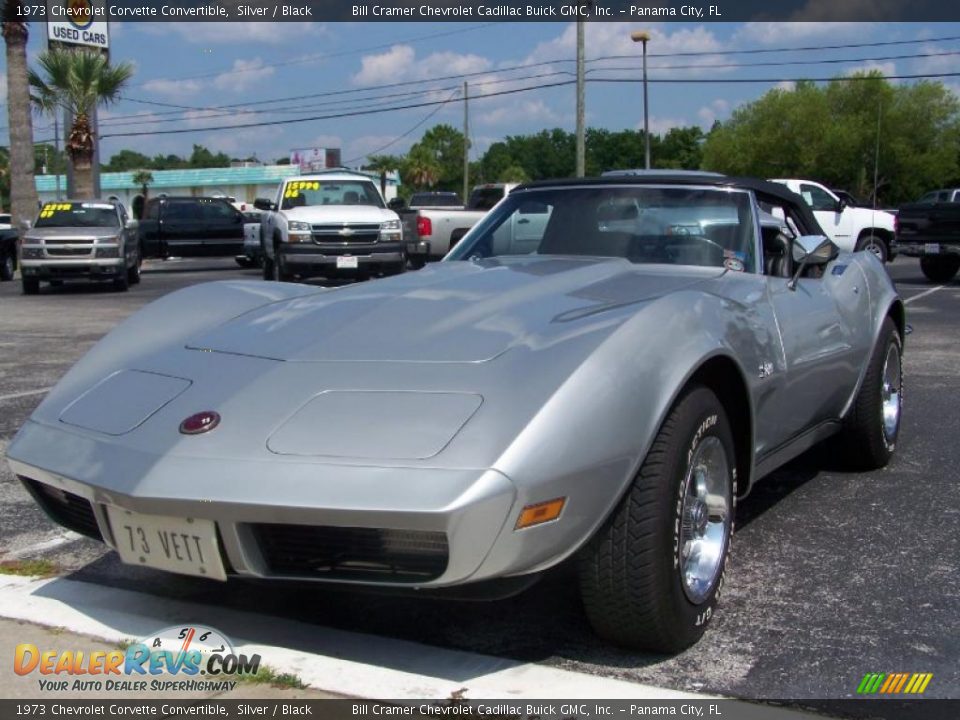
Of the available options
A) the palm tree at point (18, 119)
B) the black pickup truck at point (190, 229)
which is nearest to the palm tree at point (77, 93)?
the palm tree at point (18, 119)

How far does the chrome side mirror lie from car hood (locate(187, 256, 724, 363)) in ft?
1.50

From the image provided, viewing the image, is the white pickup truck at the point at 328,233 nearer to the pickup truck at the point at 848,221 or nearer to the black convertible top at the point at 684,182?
the pickup truck at the point at 848,221

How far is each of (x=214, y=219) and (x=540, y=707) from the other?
908 inches

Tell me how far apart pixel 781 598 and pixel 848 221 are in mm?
18694

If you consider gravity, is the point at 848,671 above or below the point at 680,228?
below

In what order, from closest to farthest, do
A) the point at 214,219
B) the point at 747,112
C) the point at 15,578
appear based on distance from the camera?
the point at 15,578
the point at 214,219
the point at 747,112

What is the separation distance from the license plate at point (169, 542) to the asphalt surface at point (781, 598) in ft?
0.52

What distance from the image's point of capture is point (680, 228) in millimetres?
4480

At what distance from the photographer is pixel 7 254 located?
21.7 metres

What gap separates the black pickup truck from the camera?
24266mm

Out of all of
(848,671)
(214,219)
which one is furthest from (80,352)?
(214,219)

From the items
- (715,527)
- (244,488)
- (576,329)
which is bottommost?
(715,527)

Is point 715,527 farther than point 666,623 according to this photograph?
Yes

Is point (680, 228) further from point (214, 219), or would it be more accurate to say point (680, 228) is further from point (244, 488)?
point (214, 219)
